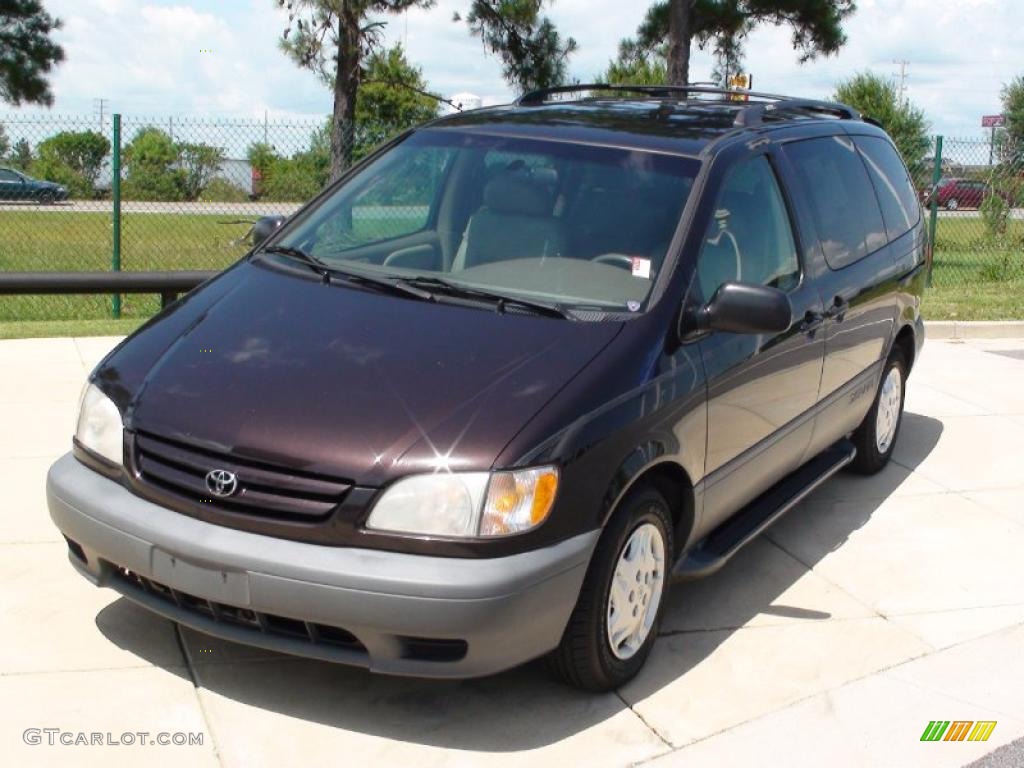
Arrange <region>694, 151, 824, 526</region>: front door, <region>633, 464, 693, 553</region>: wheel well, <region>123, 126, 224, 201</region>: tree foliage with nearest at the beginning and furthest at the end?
<region>633, 464, 693, 553</region>: wheel well < <region>694, 151, 824, 526</region>: front door < <region>123, 126, 224, 201</region>: tree foliage

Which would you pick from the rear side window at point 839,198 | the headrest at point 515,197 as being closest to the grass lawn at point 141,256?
the rear side window at point 839,198

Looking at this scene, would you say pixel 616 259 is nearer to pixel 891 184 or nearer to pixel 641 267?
pixel 641 267

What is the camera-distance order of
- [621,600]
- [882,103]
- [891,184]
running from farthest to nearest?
[882,103] < [891,184] < [621,600]

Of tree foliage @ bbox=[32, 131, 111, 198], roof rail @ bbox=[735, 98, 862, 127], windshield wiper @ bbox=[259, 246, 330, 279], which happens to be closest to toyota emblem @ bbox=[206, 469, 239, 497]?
windshield wiper @ bbox=[259, 246, 330, 279]

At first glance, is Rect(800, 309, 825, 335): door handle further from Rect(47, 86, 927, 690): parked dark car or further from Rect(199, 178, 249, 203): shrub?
Rect(199, 178, 249, 203): shrub

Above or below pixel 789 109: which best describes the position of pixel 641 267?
below

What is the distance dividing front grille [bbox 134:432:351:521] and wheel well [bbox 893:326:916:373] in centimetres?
408

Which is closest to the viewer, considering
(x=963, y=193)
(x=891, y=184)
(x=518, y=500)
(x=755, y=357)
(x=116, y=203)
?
(x=518, y=500)

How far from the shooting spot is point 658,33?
1994 cm

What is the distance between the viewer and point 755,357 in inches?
192

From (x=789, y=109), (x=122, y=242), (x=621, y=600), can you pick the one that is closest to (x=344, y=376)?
(x=621, y=600)

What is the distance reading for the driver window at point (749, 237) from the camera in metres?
4.75

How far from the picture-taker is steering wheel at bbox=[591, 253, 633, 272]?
15.1 feet

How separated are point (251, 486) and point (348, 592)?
43 centimetres
